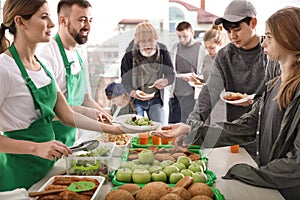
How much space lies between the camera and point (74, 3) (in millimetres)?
1746

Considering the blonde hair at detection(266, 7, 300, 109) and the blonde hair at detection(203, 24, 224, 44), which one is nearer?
the blonde hair at detection(266, 7, 300, 109)

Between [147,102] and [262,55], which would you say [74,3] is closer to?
[147,102]

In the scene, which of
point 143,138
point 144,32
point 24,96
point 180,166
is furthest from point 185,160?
point 24,96

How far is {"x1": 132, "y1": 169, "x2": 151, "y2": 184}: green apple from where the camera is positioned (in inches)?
45.7

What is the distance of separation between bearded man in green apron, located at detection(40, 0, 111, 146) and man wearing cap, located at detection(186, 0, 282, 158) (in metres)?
0.57

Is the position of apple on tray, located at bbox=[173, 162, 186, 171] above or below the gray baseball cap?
Result: below

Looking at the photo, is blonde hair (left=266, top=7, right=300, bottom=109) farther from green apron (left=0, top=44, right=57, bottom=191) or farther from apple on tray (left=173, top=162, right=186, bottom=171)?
green apron (left=0, top=44, right=57, bottom=191)

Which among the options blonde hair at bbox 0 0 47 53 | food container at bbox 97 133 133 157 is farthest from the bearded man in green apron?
blonde hair at bbox 0 0 47 53

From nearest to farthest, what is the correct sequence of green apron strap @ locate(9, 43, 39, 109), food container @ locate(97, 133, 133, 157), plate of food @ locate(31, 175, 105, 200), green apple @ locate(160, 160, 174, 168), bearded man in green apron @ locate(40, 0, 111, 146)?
plate of food @ locate(31, 175, 105, 200) < green apple @ locate(160, 160, 174, 168) < green apron strap @ locate(9, 43, 39, 109) < food container @ locate(97, 133, 133, 157) < bearded man in green apron @ locate(40, 0, 111, 146)

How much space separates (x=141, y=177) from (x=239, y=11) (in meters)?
0.99

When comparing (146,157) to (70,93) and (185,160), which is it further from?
(70,93)

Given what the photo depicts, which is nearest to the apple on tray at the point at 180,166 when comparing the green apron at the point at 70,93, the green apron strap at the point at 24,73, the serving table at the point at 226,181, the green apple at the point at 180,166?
the green apple at the point at 180,166

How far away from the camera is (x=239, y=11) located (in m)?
1.79

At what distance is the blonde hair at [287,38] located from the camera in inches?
49.6
